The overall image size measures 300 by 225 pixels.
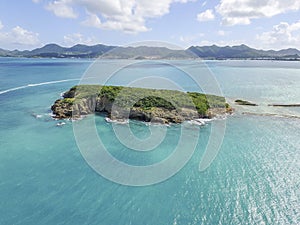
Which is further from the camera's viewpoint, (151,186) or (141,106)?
(141,106)

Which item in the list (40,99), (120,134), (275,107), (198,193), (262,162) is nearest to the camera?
(198,193)

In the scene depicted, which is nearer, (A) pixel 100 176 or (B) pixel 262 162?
(A) pixel 100 176

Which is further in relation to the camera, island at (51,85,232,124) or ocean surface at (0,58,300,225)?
island at (51,85,232,124)

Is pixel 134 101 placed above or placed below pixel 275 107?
above

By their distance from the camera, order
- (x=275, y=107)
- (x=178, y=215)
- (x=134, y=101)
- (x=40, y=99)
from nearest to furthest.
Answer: (x=178, y=215) → (x=134, y=101) → (x=275, y=107) → (x=40, y=99)

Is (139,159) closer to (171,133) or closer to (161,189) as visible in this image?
(161,189)

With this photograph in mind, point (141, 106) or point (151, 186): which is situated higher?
point (141, 106)

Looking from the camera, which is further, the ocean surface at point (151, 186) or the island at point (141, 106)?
the island at point (141, 106)

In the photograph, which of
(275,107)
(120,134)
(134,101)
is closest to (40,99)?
(134,101)
